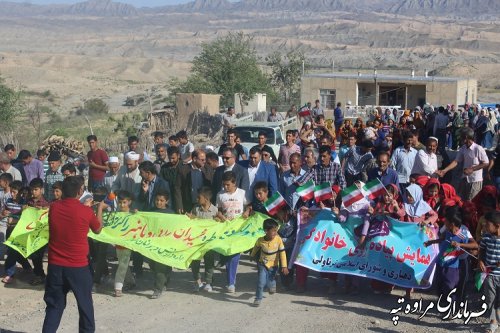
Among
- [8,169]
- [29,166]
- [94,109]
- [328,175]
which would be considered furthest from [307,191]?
[94,109]

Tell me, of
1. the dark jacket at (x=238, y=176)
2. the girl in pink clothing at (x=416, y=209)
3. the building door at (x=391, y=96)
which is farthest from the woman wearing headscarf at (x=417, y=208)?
the building door at (x=391, y=96)

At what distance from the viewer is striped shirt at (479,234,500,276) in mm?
8648

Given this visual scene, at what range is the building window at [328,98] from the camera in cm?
4525

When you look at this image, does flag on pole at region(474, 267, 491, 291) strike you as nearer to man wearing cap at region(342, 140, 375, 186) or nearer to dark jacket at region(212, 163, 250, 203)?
dark jacket at region(212, 163, 250, 203)

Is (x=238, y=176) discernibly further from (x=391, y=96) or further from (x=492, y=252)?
(x=391, y=96)

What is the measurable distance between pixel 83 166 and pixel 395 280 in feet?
Result: 27.8

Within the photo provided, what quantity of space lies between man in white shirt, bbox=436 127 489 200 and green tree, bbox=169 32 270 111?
31.5 meters

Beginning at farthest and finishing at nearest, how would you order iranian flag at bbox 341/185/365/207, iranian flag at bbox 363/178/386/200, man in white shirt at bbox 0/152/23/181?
man in white shirt at bbox 0/152/23/181 < iranian flag at bbox 341/185/365/207 < iranian flag at bbox 363/178/386/200

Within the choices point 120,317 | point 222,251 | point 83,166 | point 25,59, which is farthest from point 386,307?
point 25,59

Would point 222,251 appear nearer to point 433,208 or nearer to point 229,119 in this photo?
point 433,208

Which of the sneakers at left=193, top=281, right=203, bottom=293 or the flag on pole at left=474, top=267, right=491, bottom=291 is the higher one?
the flag on pole at left=474, top=267, right=491, bottom=291

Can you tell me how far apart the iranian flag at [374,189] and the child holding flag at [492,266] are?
5.19 feet

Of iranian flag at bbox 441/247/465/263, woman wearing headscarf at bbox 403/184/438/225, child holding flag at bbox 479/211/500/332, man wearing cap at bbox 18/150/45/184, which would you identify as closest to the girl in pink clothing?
woman wearing headscarf at bbox 403/184/438/225

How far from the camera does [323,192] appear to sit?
10484 millimetres
